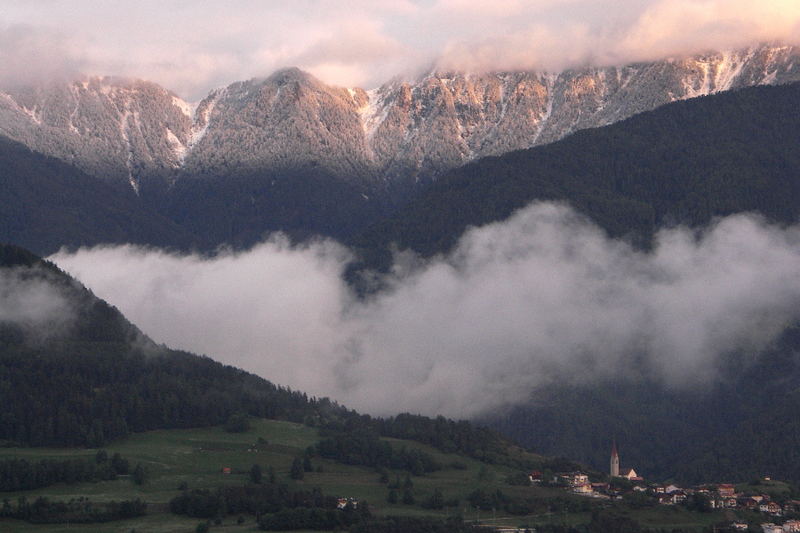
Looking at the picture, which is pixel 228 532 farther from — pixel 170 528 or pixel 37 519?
pixel 37 519

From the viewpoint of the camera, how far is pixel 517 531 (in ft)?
656

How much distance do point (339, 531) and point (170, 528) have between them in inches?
624

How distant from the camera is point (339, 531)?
650 feet

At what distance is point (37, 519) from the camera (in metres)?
198

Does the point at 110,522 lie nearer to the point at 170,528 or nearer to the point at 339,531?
the point at 170,528

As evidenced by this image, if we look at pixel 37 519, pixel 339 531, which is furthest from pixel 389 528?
pixel 37 519

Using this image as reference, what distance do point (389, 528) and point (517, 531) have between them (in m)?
12.2

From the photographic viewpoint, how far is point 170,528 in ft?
646

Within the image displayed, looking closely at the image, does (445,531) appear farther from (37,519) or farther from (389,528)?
(37,519)

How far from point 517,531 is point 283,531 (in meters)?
22.2

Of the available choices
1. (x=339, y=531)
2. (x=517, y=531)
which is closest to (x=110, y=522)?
(x=339, y=531)

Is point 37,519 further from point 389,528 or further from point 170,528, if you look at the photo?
point 389,528

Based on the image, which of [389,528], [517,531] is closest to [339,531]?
[389,528]

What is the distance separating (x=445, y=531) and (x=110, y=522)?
104ft
